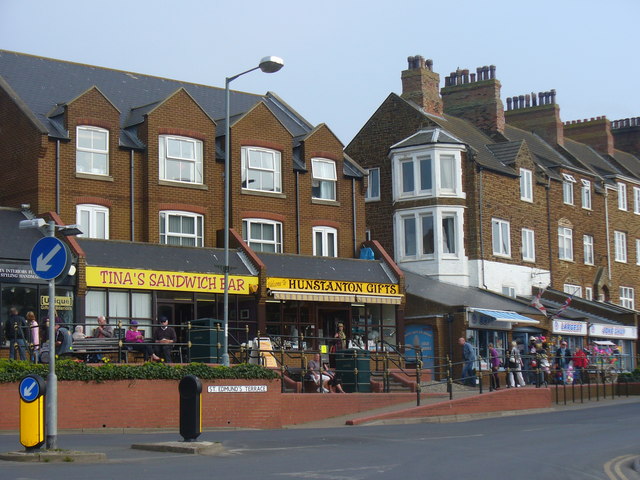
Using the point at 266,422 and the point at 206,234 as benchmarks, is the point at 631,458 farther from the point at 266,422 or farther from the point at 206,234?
the point at 206,234

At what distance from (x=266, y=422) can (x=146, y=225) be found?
1135 centimetres

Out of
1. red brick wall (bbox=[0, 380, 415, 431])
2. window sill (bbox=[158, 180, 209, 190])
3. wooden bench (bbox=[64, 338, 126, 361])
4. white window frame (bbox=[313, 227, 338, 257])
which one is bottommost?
red brick wall (bbox=[0, 380, 415, 431])

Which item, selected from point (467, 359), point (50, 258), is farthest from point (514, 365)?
point (50, 258)

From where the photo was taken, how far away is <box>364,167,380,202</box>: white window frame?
46.1m

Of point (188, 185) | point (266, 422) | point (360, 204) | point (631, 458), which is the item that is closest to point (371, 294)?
point (360, 204)

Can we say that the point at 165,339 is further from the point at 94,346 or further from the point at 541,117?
the point at 541,117

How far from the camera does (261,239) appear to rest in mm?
37094

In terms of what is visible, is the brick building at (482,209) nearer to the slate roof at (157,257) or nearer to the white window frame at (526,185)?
the white window frame at (526,185)

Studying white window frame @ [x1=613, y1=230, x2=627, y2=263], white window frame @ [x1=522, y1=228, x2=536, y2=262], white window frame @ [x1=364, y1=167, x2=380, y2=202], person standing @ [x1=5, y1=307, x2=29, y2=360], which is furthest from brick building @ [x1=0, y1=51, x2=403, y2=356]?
white window frame @ [x1=613, y1=230, x2=627, y2=263]

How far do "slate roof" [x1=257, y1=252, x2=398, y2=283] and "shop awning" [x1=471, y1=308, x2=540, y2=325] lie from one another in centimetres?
356

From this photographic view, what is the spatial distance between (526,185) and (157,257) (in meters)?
21.0

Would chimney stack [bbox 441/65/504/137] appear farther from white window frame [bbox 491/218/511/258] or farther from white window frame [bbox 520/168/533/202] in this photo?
white window frame [bbox 491/218/511/258]

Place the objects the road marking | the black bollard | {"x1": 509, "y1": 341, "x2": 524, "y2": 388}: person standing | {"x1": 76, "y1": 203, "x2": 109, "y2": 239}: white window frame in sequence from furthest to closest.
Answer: {"x1": 76, "y1": 203, "x2": 109, "y2": 239}: white window frame < {"x1": 509, "y1": 341, "x2": 524, "y2": 388}: person standing < the black bollard < the road marking

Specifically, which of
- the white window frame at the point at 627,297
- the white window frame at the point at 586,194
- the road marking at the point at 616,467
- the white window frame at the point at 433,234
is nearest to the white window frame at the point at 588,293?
the white window frame at the point at 627,297
